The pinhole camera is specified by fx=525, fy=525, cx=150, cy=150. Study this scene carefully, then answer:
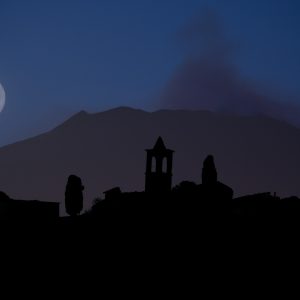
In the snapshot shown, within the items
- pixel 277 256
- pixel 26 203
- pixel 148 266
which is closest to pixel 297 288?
pixel 277 256

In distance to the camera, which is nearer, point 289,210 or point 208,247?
point 208,247

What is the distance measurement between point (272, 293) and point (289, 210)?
10.0 metres

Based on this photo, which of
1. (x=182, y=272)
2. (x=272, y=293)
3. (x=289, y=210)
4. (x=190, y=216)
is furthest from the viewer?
(x=289, y=210)

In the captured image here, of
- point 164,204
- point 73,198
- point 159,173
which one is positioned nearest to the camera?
point 164,204

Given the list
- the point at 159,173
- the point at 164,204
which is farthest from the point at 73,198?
the point at 164,204

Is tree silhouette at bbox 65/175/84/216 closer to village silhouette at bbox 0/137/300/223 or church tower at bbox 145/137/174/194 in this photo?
village silhouette at bbox 0/137/300/223

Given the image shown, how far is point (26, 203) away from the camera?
35.6 metres

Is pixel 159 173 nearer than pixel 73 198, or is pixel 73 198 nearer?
pixel 159 173

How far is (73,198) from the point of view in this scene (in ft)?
123

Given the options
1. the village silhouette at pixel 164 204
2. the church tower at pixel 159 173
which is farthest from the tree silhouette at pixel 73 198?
the church tower at pixel 159 173

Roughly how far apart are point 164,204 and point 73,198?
10.5 metres

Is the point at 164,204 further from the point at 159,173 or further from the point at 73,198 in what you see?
the point at 73,198

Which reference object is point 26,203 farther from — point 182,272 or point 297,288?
point 297,288

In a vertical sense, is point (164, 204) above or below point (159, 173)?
below
